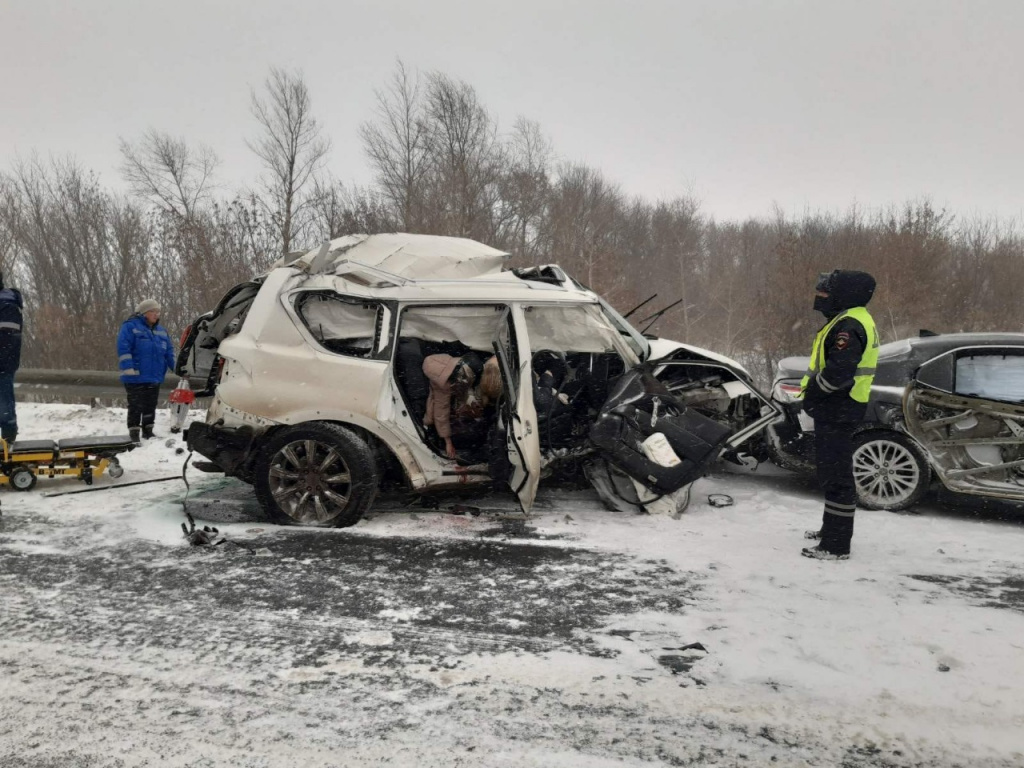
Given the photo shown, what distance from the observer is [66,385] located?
1078 centimetres

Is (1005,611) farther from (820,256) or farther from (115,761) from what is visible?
(820,256)

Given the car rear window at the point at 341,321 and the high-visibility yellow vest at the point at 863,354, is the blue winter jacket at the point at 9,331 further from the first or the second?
the high-visibility yellow vest at the point at 863,354

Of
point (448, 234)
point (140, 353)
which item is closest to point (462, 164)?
point (448, 234)

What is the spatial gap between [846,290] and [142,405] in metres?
7.25

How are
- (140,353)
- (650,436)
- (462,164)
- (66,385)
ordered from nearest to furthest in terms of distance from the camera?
(650,436), (140,353), (66,385), (462,164)

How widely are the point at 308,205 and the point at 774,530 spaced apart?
1712 centimetres

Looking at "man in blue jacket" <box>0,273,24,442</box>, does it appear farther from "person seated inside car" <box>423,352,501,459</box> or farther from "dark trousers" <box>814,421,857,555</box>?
"dark trousers" <box>814,421,857,555</box>

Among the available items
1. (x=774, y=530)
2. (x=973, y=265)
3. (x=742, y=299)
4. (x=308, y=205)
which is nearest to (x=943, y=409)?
(x=774, y=530)

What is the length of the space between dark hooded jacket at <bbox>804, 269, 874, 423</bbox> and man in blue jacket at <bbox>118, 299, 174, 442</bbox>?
677 cm

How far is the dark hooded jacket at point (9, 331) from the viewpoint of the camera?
21.8 feet

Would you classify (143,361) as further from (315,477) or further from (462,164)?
(462,164)

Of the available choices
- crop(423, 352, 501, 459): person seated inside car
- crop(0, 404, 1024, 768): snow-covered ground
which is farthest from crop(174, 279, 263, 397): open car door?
crop(423, 352, 501, 459): person seated inside car

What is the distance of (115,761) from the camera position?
2.34 m

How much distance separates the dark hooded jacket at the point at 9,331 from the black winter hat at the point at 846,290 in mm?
7120
